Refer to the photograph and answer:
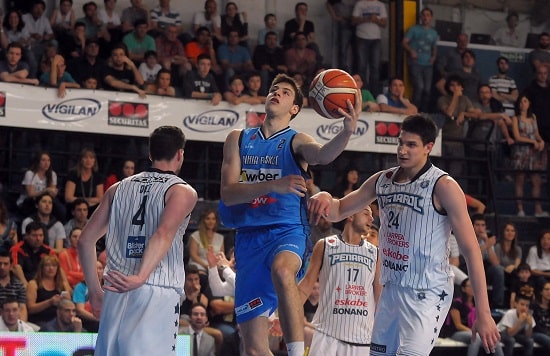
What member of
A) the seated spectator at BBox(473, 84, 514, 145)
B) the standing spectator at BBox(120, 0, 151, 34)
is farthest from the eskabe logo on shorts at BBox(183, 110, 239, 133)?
the seated spectator at BBox(473, 84, 514, 145)

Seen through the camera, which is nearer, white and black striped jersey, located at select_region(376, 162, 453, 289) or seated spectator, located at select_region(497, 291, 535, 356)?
white and black striped jersey, located at select_region(376, 162, 453, 289)

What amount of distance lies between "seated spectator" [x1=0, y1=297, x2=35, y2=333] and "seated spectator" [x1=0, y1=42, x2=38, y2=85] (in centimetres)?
403

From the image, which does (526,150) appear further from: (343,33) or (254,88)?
(254,88)

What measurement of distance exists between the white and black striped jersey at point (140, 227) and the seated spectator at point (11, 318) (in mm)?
5050

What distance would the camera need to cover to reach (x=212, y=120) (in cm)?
1554

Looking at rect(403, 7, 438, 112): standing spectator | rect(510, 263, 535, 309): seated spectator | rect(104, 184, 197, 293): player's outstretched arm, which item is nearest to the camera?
rect(104, 184, 197, 293): player's outstretched arm

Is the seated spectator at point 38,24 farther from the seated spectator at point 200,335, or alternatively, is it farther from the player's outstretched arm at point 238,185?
the player's outstretched arm at point 238,185

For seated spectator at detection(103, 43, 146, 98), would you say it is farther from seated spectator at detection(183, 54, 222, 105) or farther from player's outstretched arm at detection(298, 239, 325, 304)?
player's outstretched arm at detection(298, 239, 325, 304)

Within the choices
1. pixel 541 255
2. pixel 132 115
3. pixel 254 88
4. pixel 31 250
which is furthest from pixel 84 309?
pixel 541 255

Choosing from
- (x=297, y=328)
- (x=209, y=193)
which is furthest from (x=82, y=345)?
(x=209, y=193)

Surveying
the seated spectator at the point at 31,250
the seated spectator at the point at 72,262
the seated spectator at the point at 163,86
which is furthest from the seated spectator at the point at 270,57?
the seated spectator at the point at 31,250

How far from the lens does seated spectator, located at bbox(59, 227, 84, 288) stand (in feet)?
42.7

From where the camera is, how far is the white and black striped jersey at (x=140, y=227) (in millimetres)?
6848

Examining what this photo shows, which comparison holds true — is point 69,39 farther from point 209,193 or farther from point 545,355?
point 545,355
